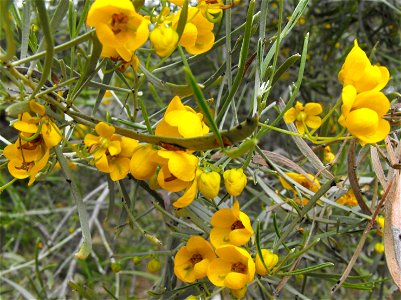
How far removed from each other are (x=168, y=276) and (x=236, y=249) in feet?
1.13

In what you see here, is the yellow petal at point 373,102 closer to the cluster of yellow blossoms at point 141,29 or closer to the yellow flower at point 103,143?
the cluster of yellow blossoms at point 141,29

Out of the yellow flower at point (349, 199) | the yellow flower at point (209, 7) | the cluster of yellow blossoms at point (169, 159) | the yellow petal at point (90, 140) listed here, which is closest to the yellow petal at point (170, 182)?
the cluster of yellow blossoms at point (169, 159)

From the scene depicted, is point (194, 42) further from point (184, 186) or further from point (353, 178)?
point (353, 178)

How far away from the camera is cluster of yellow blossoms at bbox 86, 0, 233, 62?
1.80 ft

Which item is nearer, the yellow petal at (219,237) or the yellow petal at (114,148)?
the yellow petal at (114,148)

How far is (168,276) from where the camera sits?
3.41 ft

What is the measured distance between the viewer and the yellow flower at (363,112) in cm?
63

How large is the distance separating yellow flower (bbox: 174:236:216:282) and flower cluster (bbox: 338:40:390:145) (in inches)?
11.1

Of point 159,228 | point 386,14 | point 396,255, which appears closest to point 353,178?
point 396,255

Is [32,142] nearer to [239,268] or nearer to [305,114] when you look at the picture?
[239,268]

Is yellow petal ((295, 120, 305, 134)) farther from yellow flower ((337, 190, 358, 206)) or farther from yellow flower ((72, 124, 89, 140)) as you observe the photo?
yellow flower ((72, 124, 89, 140))

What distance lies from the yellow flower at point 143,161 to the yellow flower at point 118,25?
127 millimetres

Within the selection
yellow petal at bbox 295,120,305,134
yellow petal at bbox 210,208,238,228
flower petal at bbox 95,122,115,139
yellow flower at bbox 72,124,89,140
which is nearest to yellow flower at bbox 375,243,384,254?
yellow petal at bbox 295,120,305,134

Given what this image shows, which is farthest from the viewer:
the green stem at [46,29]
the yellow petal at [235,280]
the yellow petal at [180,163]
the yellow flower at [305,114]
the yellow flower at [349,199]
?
the yellow flower at [349,199]
